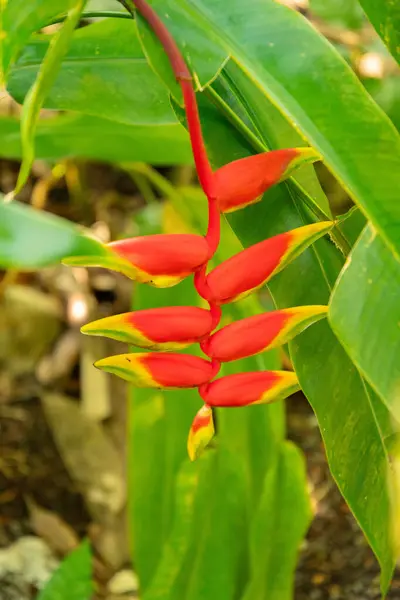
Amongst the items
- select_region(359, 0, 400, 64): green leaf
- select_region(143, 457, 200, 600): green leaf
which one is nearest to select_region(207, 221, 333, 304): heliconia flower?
select_region(359, 0, 400, 64): green leaf

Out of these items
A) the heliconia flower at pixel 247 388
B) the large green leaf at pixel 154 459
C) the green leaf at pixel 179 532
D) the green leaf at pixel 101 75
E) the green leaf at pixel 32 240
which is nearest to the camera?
the green leaf at pixel 32 240

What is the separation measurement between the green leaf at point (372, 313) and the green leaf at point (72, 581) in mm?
572

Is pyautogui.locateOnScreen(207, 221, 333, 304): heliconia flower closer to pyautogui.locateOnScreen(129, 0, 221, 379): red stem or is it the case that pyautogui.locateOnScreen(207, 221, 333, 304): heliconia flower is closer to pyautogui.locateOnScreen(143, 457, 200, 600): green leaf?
pyautogui.locateOnScreen(129, 0, 221, 379): red stem

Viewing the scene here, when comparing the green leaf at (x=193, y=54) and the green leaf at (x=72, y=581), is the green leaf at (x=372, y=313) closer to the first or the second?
the green leaf at (x=193, y=54)

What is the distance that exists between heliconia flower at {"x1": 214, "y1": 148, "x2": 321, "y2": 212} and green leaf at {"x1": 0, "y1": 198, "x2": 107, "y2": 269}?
3.5 inches

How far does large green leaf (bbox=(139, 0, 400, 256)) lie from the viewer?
0.93 feet

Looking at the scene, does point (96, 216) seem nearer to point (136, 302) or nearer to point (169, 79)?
point (136, 302)

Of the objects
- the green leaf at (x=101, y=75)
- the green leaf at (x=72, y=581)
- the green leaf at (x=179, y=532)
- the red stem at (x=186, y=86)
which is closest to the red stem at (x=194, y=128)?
the red stem at (x=186, y=86)

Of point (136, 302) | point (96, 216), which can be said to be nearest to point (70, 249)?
point (136, 302)

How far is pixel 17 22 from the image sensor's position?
29cm

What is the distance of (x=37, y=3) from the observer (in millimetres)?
297

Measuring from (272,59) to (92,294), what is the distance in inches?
48.7

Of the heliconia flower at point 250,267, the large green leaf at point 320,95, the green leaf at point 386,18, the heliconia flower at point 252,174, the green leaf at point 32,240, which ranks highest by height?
the green leaf at point 386,18

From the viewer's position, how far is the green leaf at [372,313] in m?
0.25
